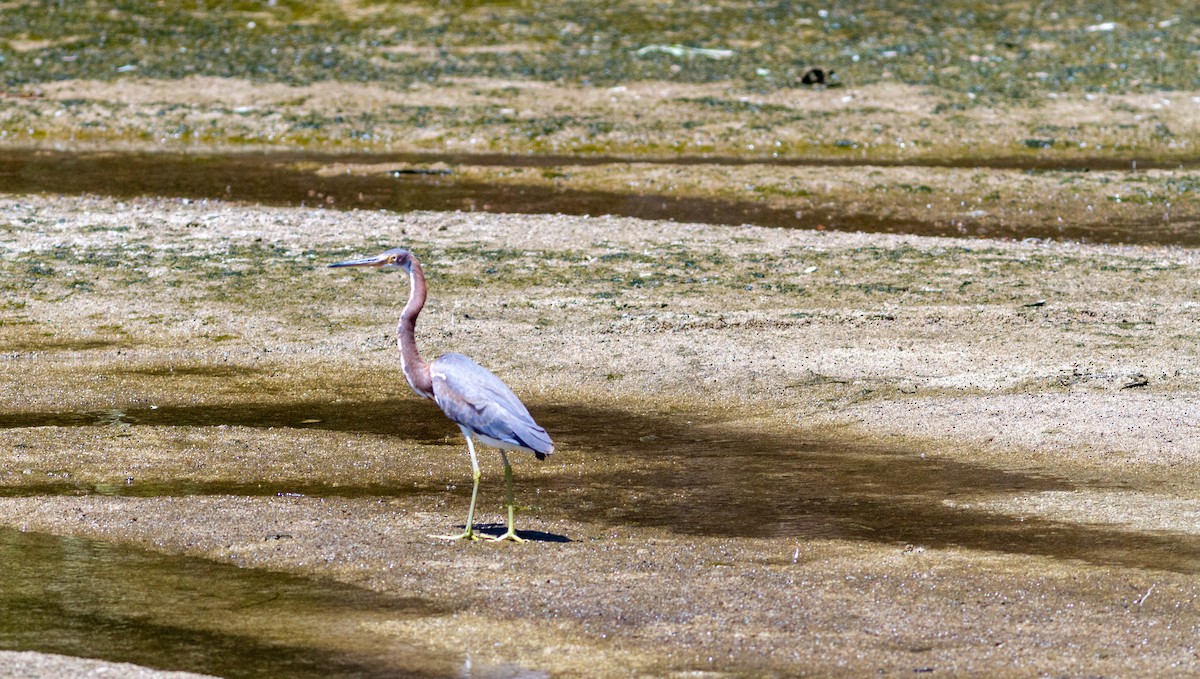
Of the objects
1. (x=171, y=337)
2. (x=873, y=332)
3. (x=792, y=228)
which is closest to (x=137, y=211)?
(x=171, y=337)

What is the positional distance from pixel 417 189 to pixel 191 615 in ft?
61.2

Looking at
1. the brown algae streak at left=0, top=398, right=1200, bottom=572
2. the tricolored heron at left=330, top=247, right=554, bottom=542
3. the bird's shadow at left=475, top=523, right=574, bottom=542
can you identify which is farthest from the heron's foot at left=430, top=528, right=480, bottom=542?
the brown algae streak at left=0, top=398, right=1200, bottom=572

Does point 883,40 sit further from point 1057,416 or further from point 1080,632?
point 1080,632

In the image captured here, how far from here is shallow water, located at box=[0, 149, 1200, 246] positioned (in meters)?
24.6

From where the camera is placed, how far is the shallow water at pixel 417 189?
80.6ft

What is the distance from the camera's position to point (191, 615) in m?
9.17

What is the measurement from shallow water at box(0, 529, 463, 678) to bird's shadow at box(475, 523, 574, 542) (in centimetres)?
137

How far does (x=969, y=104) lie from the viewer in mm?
33688

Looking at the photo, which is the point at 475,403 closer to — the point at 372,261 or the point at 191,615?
the point at 372,261

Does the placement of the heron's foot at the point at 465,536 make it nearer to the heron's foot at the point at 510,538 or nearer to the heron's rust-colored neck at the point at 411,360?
the heron's foot at the point at 510,538

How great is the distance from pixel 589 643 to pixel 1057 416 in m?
6.39

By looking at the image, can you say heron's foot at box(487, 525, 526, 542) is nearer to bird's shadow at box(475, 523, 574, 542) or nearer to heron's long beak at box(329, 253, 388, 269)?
bird's shadow at box(475, 523, 574, 542)

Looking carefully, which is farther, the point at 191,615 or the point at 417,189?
the point at 417,189

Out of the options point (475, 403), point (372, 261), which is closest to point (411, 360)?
point (475, 403)
